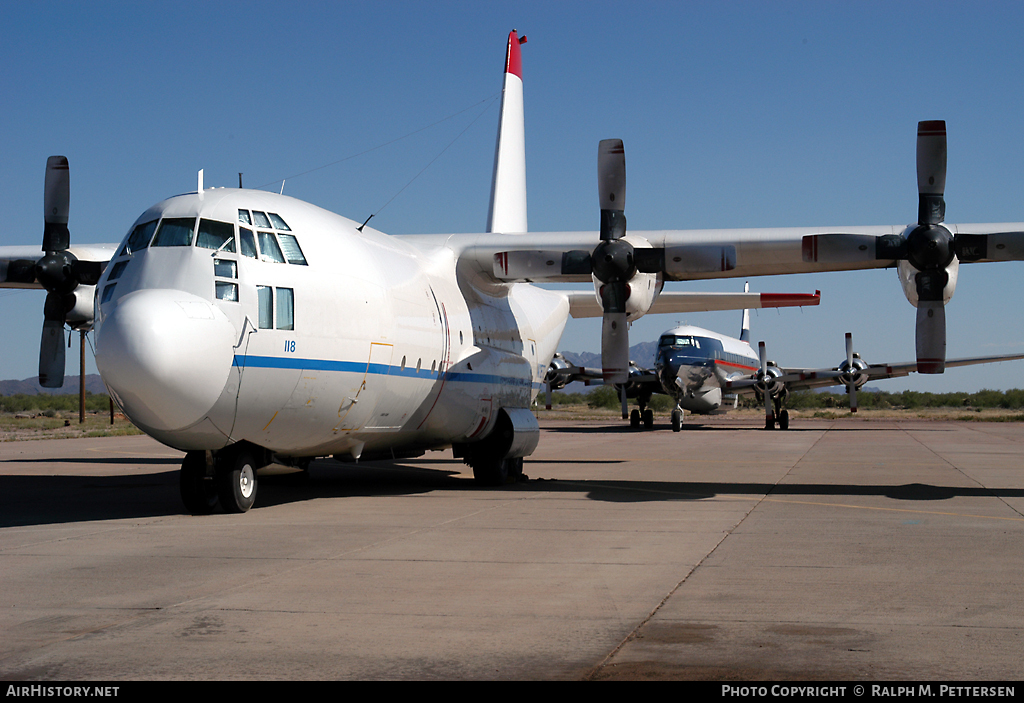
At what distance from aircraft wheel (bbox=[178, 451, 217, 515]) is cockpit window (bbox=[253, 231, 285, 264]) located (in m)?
2.46

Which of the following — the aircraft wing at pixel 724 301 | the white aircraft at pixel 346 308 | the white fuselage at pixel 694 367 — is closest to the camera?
the white aircraft at pixel 346 308

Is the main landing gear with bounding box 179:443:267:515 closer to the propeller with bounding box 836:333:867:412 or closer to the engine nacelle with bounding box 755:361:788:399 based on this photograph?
the engine nacelle with bounding box 755:361:788:399

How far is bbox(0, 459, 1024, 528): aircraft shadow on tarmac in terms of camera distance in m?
11.5

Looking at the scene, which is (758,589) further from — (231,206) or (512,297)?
(512,297)

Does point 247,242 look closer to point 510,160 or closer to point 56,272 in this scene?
point 56,272

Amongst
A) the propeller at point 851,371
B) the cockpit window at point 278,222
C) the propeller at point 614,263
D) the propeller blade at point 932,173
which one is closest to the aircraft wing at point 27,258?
the cockpit window at point 278,222

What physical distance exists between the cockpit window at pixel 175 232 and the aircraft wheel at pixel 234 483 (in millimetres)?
2557

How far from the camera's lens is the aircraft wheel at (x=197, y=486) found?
35.3ft

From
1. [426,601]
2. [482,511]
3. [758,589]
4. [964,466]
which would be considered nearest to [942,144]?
[964,466]

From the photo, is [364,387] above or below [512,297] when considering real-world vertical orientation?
below

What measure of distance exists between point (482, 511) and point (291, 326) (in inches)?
128

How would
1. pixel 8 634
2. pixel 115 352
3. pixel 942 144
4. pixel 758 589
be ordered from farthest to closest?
pixel 942 144 < pixel 115 352 < pixel 758 589 < pixel 8 634

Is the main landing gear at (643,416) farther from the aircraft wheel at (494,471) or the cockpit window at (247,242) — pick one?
the cockpit window at (247,242)

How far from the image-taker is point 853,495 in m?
12.8
